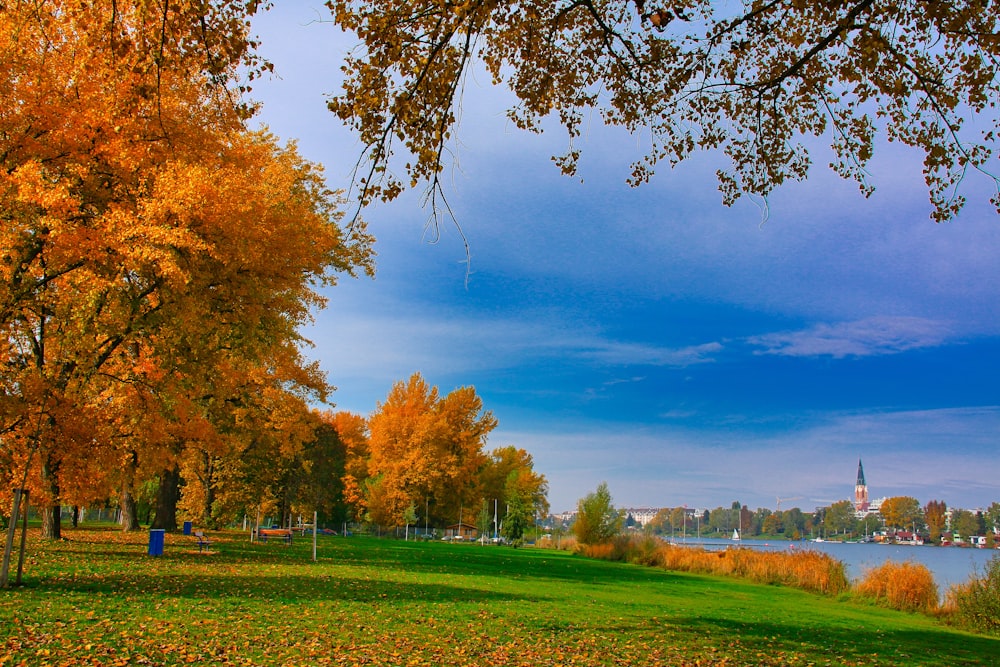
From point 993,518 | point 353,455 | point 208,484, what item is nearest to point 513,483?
point 353,455

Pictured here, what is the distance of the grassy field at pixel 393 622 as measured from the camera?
7875mm

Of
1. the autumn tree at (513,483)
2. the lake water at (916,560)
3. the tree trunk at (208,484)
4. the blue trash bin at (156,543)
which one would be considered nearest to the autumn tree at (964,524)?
the lake water at (916,560)

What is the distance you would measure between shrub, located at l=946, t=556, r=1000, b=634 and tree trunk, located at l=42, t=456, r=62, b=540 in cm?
2100

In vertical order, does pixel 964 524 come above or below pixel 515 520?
below

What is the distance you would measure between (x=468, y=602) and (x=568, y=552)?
110 ft

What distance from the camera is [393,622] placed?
1037cm

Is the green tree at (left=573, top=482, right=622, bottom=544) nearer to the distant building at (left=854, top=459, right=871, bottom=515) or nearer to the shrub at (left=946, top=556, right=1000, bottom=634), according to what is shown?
the shrub at (left=946, top=556, right=1000, bottom=634)

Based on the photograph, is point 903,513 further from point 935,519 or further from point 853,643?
point 853,643

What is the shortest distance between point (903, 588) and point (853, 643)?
11.4m

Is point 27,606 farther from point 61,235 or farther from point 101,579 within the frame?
point 61,235

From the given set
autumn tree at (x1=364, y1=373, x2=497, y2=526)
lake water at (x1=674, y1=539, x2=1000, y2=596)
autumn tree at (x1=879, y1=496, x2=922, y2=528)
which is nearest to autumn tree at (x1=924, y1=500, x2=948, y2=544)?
autumn tree at (x1=879, y1=496, x2=922, y2=528)

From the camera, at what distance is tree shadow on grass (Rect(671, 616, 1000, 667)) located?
34.2ft

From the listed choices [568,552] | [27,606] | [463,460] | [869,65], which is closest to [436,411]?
[463,460]

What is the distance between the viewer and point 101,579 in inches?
507
